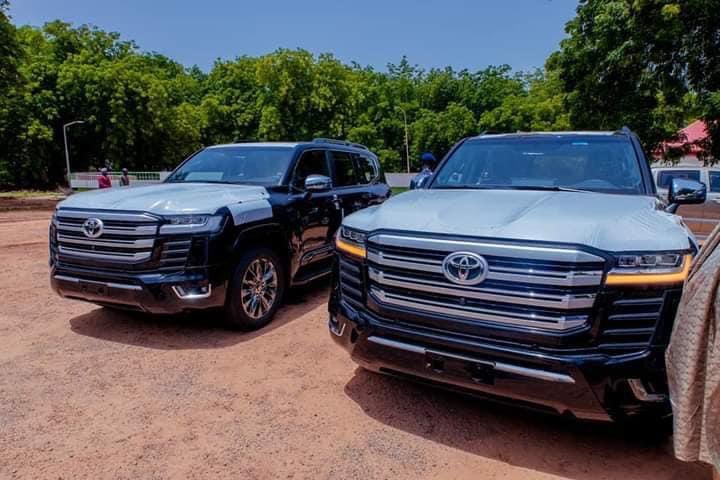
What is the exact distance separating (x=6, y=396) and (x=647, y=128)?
1618 centimetres

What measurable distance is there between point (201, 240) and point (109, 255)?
83cm

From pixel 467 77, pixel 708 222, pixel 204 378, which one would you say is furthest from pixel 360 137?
pixel 204 378

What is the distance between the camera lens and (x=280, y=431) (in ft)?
9.99

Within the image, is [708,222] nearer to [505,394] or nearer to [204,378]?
[505,394]

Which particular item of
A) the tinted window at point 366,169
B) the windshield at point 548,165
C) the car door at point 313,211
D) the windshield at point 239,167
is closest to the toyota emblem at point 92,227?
the windshield at point 239,167

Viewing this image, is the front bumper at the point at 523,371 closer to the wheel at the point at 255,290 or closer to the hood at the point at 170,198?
the wheel at the point at 255,290

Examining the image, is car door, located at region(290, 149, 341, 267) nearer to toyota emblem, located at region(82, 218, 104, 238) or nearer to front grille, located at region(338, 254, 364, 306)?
toyota emblem, located at region(82, 218, 104, 238)

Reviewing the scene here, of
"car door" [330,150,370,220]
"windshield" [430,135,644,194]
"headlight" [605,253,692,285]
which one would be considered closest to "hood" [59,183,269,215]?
"car door" [330,150,370,220]

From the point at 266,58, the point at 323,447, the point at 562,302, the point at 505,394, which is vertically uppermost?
the point at 266,58

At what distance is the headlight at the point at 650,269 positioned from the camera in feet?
7.71

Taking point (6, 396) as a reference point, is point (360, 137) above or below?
above

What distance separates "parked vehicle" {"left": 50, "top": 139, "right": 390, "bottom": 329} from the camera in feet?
13.5

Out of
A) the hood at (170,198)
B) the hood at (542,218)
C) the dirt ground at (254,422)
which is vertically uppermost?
the hood at (170,198)

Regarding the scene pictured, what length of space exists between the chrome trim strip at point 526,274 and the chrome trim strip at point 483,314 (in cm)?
17
